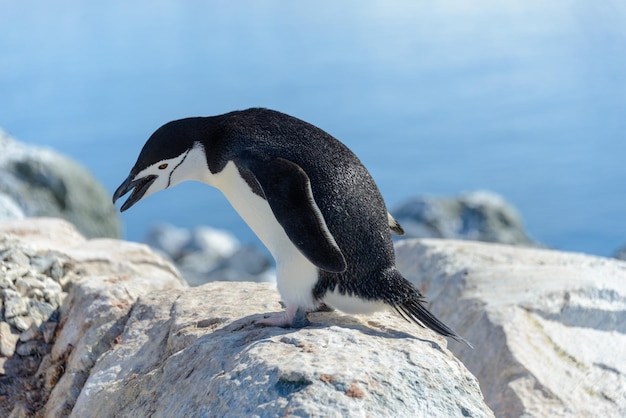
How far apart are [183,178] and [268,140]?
39 centimetres

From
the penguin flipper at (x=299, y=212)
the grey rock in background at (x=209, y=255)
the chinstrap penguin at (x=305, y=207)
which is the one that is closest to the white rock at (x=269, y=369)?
the chinstrap penguin at (x=305, y=207)

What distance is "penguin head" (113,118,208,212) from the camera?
3.29 m

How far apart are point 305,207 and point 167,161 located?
0.61 metres

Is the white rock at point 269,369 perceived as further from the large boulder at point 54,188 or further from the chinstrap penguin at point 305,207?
the large boulder at point 54,188

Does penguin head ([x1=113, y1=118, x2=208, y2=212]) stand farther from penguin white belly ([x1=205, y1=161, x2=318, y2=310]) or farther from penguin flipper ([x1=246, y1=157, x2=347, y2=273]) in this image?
penguin flipper ([x1=246, y1=157, x2=347, y2=273])

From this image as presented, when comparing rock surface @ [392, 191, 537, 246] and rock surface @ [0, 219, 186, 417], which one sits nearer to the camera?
rock surface @ [0, 219, 186, 417]

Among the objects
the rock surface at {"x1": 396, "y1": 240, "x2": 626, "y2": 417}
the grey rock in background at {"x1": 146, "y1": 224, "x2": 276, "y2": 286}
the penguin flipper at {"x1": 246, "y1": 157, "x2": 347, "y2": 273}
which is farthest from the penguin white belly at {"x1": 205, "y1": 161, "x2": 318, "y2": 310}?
the grey rock in background at {"x1": 146, "y1": 224, "x2": 276, "y2": 286}

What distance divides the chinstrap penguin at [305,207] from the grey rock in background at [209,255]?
22.7ft

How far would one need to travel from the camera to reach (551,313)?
426cm

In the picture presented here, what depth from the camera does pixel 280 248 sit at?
3.16 metres

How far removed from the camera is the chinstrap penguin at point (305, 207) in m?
3.02

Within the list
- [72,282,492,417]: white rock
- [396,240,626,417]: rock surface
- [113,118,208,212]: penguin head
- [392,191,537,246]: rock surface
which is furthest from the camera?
[392,191,537,246]: rock surface

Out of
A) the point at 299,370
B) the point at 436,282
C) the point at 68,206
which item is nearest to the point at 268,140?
the point at 299,370

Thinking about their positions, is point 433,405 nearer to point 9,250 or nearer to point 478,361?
point 478,361
